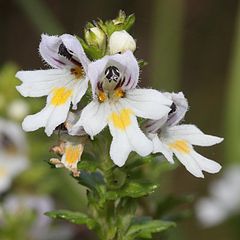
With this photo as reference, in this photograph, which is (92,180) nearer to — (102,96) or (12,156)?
(102,96)

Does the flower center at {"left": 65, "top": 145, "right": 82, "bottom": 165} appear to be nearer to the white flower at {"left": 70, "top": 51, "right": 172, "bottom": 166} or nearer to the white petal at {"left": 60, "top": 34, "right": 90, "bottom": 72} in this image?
the white flower at {"left": 70, "top": 51, "right": 172, "bottom": 166}

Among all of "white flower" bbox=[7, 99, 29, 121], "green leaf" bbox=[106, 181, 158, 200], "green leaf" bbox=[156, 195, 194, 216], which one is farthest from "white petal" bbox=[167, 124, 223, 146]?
"white flower" bbox=[7, 99, 29, 121]

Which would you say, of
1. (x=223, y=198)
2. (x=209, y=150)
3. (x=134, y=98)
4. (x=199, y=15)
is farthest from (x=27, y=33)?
(x=134, y=98)

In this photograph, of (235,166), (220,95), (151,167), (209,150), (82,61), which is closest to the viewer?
(82,61)

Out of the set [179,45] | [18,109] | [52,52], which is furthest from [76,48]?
[179,45]

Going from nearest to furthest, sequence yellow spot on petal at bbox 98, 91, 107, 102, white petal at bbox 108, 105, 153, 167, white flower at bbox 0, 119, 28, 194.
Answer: white petal at bbox 108, 105, 153, 167 < yellow spot on petal at bbox 98, 91, 107, 102 < white flower at bbox 0, 119, 28, 194

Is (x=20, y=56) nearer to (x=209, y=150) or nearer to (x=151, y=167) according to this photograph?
(x=209, y=150)
